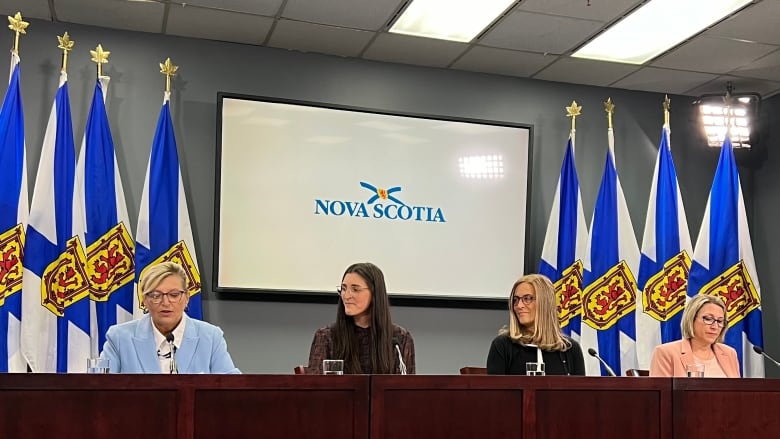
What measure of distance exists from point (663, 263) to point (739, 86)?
130 cm

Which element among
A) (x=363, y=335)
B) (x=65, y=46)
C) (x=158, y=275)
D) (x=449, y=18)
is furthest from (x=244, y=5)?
(x=363, y=335)

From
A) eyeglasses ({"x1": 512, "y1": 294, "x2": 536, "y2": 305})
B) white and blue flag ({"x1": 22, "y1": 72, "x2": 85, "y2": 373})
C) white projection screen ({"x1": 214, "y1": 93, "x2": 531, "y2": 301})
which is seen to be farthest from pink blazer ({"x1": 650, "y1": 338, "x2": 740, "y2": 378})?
white and blue flag ({"x1": 22, "y1": 72, "x2": 85, "y2": 373})

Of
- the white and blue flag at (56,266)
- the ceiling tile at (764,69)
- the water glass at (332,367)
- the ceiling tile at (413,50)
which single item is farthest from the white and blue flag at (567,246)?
the water glass at (332,367)

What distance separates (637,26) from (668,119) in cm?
116

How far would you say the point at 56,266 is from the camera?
488 centimetres

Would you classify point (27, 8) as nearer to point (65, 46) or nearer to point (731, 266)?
point (65, 46)

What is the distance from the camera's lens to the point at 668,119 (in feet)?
20.5

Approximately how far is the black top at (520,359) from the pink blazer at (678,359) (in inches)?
21.8

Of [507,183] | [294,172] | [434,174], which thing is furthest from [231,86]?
[507,183]

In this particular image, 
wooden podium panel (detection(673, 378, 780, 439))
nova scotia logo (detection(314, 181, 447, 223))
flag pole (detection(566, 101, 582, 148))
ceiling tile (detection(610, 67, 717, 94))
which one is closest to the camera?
wooden podium panel (detection(673, 378, 780, 439))

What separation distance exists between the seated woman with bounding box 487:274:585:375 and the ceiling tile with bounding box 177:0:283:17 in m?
1.98

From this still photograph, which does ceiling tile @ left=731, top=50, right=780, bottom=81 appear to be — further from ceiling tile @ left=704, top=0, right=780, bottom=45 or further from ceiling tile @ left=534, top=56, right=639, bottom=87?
ceiling tile @ left=534, top=56, right=639, bottom=87

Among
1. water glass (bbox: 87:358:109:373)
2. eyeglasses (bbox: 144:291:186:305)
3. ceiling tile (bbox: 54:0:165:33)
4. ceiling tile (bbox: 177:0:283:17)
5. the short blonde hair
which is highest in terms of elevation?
A: ceiling tile (bbox: 177:0:283:17)

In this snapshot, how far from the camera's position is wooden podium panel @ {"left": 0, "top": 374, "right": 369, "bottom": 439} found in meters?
2.48
